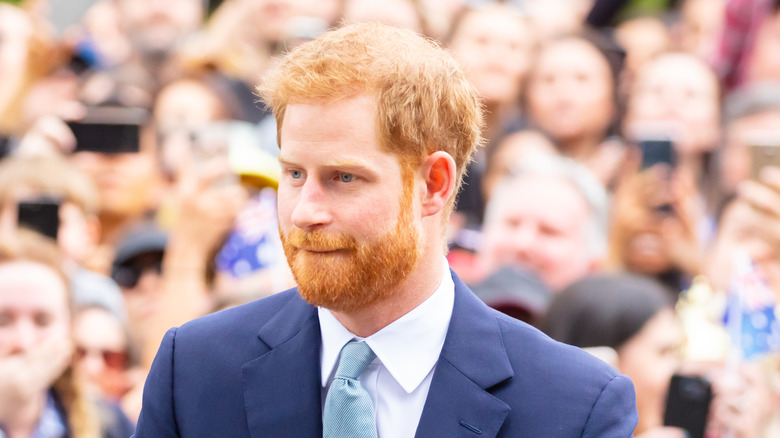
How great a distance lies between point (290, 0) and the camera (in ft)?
23.2

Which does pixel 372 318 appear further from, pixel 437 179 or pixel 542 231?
pixel 542 231

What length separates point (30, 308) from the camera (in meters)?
3.72

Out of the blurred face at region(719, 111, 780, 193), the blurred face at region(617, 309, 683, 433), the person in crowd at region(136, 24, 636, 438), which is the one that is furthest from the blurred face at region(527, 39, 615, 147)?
the person in crowd at region(136, 24, 636, 438)

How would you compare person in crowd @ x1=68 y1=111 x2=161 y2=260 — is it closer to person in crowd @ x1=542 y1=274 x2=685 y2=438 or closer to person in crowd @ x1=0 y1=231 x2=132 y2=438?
person in crowd @ x1=0 y1=231 x2=132 y2=438

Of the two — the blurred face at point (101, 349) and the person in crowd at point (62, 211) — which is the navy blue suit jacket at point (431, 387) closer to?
the person in crowd at point (62, 211)

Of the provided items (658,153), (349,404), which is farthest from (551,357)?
(658,153)

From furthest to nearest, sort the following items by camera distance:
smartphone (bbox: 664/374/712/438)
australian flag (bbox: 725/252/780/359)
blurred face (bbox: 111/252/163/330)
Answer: blurred face (bbox: 111/252/163/330)
australian flag (bbox: 725/252/780/359)
smartphone (bbox: 664/374/712/438)

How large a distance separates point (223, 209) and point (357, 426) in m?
2.86

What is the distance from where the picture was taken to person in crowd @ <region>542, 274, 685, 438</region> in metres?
3.77

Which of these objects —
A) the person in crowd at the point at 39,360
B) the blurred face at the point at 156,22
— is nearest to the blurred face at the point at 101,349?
the person in crowd at the point at 39,360

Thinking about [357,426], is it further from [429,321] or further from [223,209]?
[223,209]

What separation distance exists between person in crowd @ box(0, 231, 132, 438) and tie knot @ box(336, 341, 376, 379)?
1953mm

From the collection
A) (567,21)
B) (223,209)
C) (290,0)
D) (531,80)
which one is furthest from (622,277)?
(567,21)

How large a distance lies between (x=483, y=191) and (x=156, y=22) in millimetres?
2866
